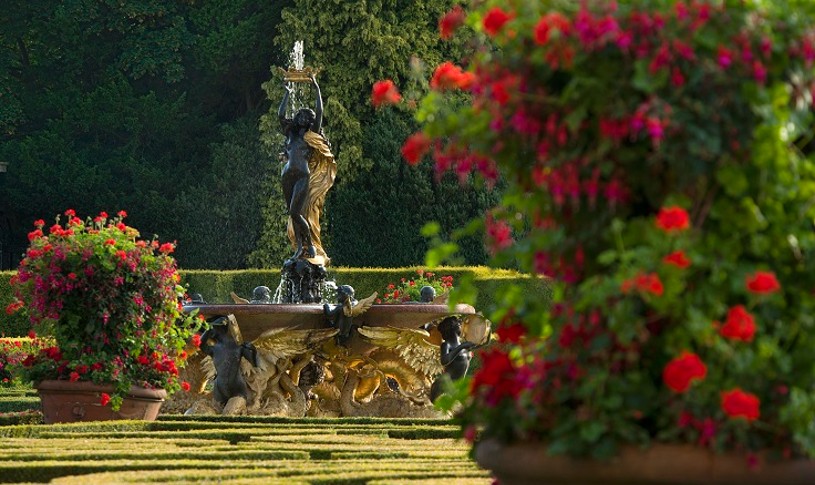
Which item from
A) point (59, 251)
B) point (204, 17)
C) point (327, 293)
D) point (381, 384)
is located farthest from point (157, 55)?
point (59, 251)

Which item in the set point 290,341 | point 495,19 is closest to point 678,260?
point 495,19

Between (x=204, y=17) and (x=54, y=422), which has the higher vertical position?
(x=204, y=17)

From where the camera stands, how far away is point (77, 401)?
1030 centimetres

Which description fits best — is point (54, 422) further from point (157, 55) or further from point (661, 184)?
point (157, 55)

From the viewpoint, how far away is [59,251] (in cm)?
1037

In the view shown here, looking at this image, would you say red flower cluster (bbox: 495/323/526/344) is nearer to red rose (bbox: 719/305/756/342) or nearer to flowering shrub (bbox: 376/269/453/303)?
red rose (bbox: 719/305/756/342)

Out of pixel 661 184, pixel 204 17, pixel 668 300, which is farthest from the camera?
pixel 204 17

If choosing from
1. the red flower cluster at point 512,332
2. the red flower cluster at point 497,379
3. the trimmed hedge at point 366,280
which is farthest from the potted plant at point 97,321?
the trimmed hedge at point 366,280

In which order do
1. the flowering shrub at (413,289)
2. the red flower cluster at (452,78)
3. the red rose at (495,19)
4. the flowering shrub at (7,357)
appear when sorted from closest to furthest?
1. the red rose at (495,19)
2. the red flower cluster at (452,78)
3. the flowering shrub at (7,357)
4. the flowering shrub at (413,289)

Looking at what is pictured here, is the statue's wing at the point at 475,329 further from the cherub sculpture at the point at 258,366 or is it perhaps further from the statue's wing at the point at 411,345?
the cherub sculpture at the point at 258,366

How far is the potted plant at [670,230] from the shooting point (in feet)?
11.8

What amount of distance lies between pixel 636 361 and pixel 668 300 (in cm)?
21

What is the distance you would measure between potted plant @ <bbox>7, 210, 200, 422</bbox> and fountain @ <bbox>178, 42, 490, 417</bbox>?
202 cm

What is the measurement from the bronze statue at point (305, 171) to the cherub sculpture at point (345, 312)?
1.26 meters
